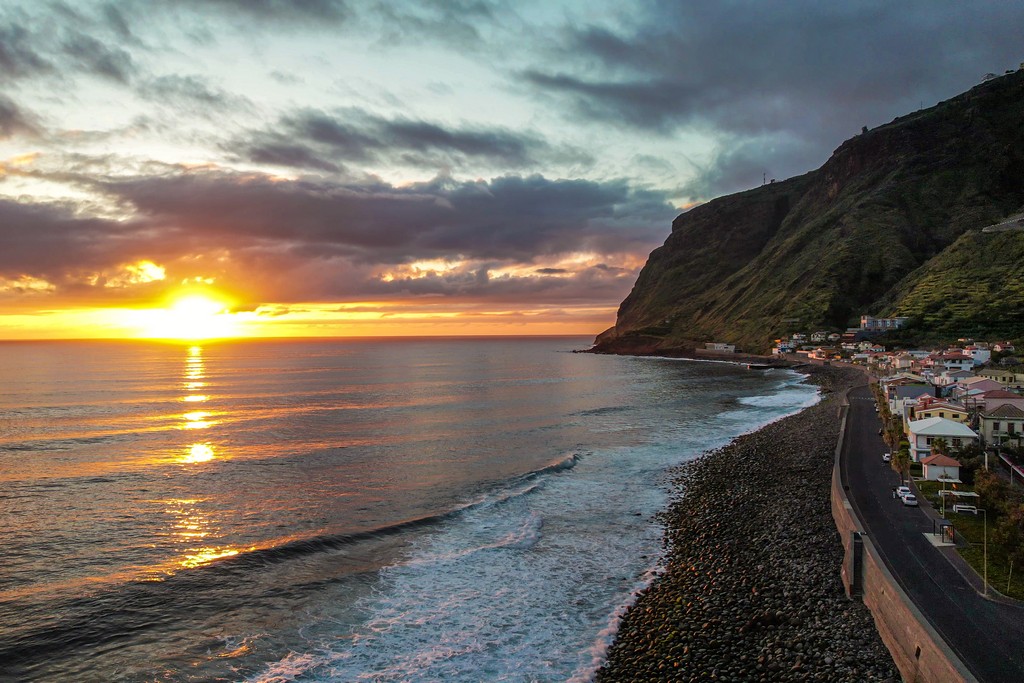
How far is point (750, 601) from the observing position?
2536 cm

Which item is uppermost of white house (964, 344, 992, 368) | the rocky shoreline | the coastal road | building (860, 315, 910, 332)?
building (860, 315, 910, 332)

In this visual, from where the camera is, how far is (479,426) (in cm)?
7438

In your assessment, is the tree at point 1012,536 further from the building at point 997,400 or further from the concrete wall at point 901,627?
the building at point 997,400

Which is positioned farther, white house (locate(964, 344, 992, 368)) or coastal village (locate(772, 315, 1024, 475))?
white house (locate(964, 344, 992, 368))

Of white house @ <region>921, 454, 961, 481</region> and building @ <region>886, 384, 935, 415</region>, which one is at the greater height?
building @ <region>886, 384, 935, 415</region>

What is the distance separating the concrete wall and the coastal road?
1145mm

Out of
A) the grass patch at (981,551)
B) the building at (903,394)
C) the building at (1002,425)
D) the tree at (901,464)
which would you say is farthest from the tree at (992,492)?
the building at (903,394)

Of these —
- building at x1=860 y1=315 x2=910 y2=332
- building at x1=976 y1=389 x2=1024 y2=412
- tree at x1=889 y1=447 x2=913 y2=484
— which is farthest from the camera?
building at x1=860 y1=315 x2=910 y2=332

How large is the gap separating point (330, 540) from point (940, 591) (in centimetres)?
2923

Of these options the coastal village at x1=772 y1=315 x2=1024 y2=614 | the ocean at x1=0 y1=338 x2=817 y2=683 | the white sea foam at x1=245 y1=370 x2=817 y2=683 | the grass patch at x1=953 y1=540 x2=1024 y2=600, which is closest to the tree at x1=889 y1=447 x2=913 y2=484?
the coastal village at x1=772 y1=315 x2=1024 y2=614

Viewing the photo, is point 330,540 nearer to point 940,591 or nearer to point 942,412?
point 940,591

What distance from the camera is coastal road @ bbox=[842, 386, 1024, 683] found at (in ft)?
62.1

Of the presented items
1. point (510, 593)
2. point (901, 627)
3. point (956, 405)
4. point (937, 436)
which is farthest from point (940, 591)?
point (956, 405)

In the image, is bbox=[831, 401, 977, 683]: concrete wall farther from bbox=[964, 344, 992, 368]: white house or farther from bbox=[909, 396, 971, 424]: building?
bbox=[964, 344, 992, 368]: white house
